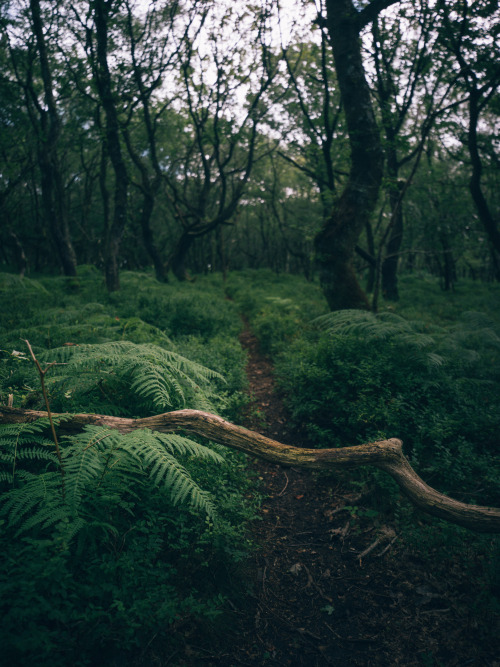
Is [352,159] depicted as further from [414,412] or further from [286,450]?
[286,450]

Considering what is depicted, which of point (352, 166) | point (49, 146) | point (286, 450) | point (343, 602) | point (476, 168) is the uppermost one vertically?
point (49, 146)

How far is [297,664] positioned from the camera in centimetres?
231

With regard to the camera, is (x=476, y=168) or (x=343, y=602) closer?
(x=343, y=602)

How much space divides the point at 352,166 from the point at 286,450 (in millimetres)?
7496

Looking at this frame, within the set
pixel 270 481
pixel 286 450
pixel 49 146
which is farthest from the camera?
pixel 49 146

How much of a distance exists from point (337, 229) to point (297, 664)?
773 centimetres

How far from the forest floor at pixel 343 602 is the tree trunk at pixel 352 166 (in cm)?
566

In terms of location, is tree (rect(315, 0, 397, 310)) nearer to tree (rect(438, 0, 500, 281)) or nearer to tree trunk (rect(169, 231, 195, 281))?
tree (rect(438, 0, 500, 281))

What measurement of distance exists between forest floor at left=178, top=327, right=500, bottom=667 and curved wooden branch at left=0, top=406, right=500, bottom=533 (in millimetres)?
A: 574

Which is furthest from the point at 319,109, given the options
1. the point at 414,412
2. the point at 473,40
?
the point at 414,412

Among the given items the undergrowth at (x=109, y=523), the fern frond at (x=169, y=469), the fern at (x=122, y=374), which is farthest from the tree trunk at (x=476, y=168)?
the fern frond at (x=169, y=469)

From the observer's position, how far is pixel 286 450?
3.07 metres

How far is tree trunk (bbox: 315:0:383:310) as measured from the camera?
7879mm

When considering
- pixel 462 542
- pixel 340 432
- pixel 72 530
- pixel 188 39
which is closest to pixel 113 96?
pixel 188 39
